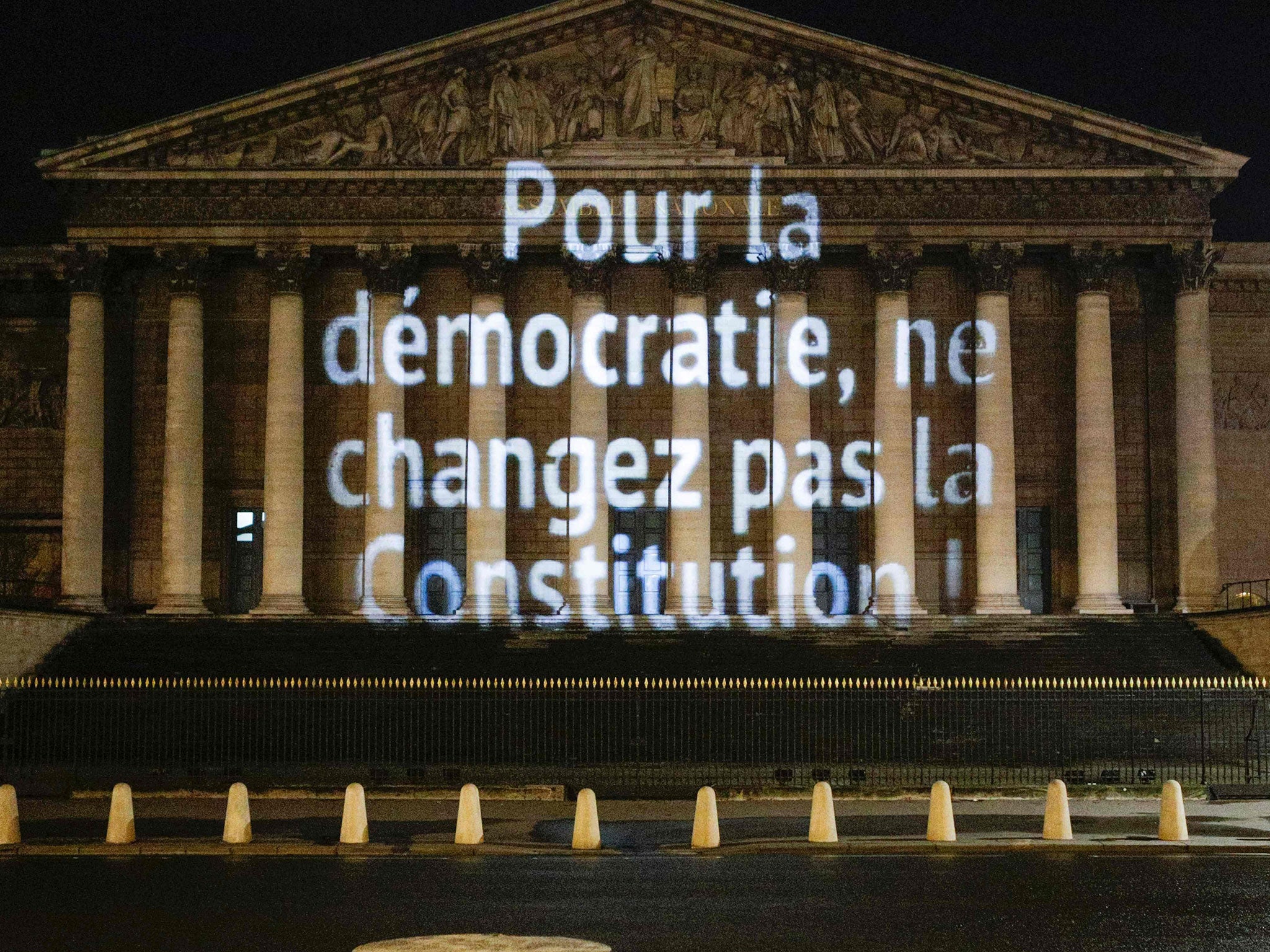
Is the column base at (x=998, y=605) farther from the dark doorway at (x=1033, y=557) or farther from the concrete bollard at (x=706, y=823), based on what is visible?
the concrete bollard at (x=706, y=823)

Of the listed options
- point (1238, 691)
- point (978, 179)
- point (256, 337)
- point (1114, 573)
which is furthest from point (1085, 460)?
point (256, 337)

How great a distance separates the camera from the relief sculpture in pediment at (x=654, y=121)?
41.7 m

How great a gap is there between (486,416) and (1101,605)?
15.7 metres

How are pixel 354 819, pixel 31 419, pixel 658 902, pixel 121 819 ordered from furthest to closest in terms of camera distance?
pixel 31 419
pixel 121 819
pixel 354 819
pixel 658 902

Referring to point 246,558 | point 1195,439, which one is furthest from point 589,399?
point 1195,439

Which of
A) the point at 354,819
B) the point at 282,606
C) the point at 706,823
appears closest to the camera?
the point at 706,823

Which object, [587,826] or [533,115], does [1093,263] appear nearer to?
[533,115]

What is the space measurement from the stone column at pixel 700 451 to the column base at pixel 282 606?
899cm

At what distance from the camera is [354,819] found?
20.7m

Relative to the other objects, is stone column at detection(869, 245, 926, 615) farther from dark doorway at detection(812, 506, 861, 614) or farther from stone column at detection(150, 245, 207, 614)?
stone column at detection(150, 245, 207, 614)

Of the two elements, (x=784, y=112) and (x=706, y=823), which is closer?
(x=706, y=823)

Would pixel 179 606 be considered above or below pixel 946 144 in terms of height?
below

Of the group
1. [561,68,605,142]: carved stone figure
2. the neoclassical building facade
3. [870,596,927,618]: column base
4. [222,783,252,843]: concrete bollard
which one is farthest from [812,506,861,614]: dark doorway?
[222,783,252,843]: concrete bollard

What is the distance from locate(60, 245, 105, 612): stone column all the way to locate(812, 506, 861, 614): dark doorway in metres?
18.0
